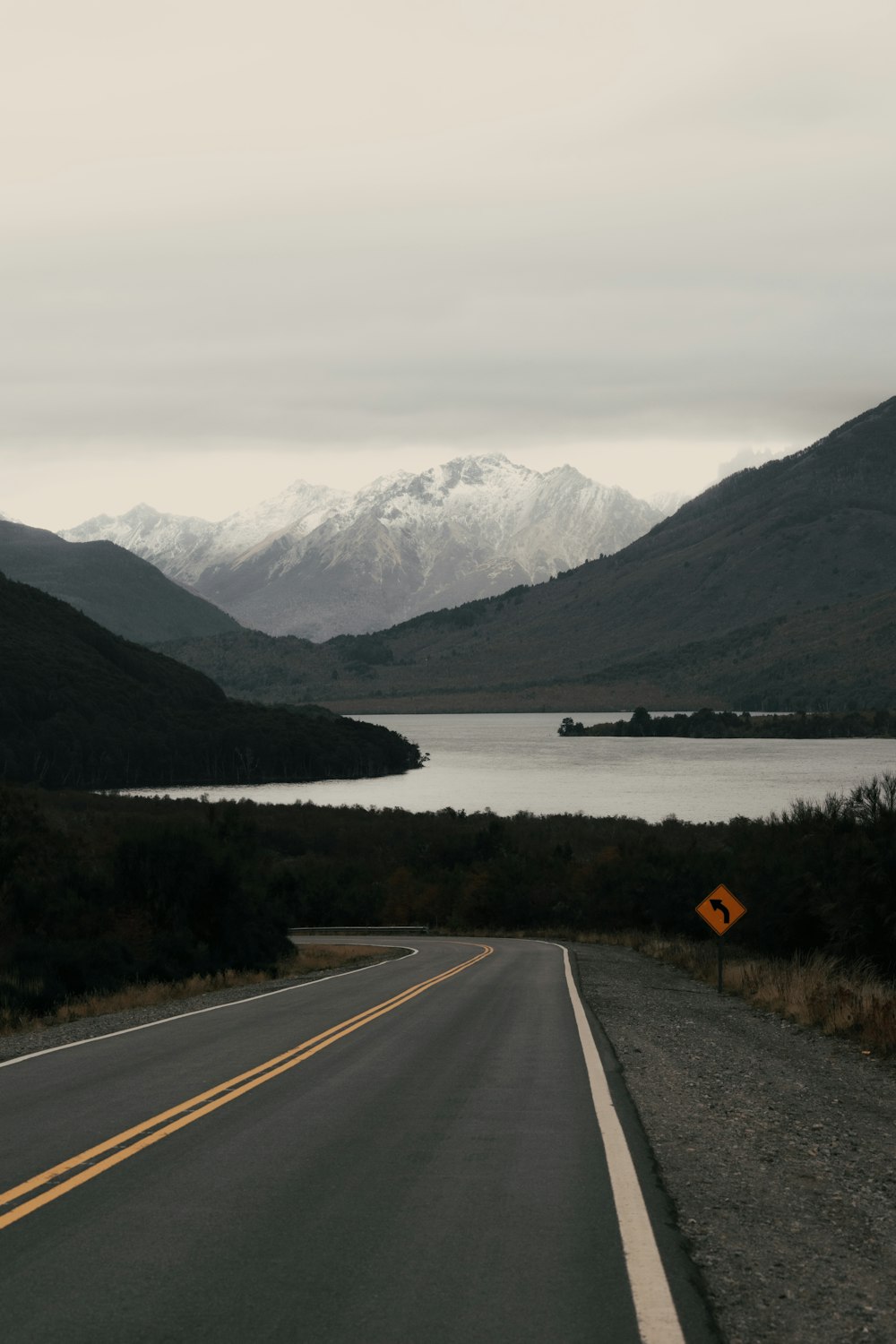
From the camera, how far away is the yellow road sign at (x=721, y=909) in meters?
23.2

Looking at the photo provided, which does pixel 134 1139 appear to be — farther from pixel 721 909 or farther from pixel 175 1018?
pixel 721 909

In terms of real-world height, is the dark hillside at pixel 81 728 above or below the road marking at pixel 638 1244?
above

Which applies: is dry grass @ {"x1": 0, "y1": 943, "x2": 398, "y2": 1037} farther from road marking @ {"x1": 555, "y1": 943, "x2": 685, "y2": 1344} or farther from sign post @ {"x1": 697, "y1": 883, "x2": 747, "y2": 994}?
road marking @ {"x1": 555, "y1": 943, "x2": 685, "y2": 1344}

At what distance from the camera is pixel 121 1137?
913 cm

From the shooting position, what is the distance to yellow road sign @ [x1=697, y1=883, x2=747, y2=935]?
23188mm

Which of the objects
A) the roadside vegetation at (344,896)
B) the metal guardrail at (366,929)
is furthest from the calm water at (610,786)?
the metal guardrail at (366,929)

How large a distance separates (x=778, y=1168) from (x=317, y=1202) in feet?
11.0

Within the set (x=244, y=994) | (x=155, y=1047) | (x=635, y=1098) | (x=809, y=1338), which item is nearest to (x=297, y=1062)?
(x=155, y=1047)

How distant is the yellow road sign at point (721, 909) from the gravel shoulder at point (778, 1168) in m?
5.53

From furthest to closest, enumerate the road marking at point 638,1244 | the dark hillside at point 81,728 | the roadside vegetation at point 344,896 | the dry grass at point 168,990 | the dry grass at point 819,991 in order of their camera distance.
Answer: the dark hillside at point 81,728 < the roadside vegetation at point 344,896 < the dry grass at point 168,990 < the dry grass at point 819,991 < the road marking at point 638,1244

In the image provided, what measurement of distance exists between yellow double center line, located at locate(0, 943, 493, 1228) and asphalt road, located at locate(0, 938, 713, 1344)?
30 mm

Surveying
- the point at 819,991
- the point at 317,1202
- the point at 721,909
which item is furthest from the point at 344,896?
the point at 317,1202

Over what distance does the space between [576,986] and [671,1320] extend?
1925cm

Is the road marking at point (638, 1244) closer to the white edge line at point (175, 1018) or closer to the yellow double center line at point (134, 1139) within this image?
the yellow double center line at point (134, 1139)
